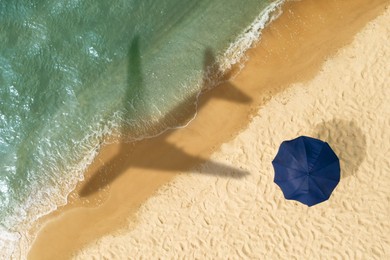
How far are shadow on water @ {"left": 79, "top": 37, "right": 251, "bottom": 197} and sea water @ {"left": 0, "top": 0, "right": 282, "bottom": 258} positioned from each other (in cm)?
5

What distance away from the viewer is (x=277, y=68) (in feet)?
42.2

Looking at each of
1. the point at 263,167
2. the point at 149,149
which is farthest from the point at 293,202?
the point at 149,149

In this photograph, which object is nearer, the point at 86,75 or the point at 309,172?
the point at 309,172

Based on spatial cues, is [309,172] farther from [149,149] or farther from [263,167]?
[149,149]

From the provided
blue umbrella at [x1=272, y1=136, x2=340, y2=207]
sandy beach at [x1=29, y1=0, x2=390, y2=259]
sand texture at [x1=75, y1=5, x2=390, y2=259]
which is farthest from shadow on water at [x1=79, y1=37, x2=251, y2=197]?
blue umbrella at [x1=272, y1=136, x2=340, y2=207]

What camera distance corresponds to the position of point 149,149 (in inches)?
519

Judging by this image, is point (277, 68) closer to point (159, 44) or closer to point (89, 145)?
point (159, 44)

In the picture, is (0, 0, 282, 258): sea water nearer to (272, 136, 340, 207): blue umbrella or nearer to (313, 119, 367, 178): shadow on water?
(313, 119, 367, 178): shadow on water

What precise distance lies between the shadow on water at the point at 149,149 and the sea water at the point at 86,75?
0.05 metres

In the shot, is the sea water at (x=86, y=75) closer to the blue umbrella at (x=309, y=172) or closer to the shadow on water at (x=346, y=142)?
the shadow on water at (x=346, y=142)

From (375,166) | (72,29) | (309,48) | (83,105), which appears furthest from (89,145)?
(375,166)

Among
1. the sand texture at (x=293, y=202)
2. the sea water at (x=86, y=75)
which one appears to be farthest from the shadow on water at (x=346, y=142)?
the sea water at (x=86, y=75)

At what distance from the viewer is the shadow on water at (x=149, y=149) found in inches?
509

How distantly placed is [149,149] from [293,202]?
3886 millimetres
